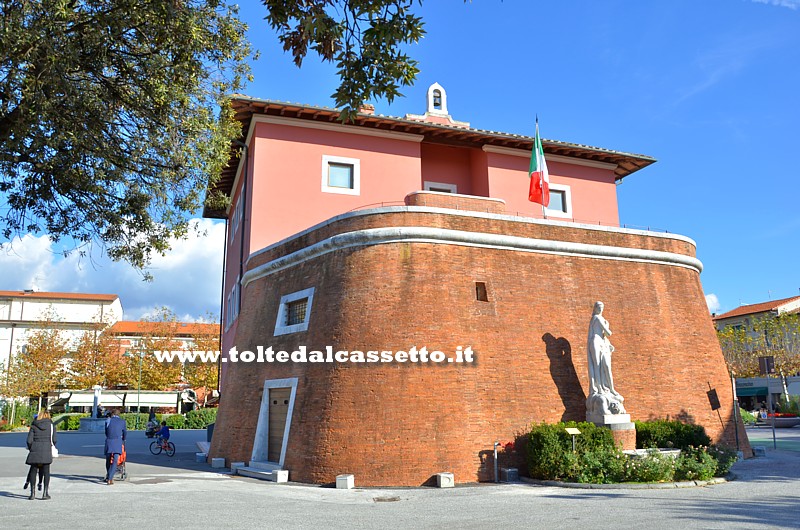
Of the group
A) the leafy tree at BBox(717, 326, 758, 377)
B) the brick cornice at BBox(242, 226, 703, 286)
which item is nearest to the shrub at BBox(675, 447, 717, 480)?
the brick cornice at BBox(242, 226, 703, 286)

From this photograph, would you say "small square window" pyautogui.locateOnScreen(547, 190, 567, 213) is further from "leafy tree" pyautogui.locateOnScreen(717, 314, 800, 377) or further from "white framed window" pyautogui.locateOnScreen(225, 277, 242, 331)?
"leafy tree" pyautogui.locateOnScreen(717, 314, 800, 377)

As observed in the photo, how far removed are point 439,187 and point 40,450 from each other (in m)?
16.4

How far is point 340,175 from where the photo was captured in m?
22.3

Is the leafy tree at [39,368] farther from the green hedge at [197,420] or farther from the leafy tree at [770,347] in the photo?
the leafy tree at [770,347]

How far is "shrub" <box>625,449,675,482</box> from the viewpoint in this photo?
46.1 feet

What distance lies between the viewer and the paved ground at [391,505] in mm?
9820

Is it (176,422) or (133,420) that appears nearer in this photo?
(133,420)

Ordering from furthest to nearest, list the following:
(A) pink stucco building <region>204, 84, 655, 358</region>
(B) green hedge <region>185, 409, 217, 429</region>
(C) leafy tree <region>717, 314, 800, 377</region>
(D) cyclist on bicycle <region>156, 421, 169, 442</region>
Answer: (C) leafy tree <region>717, 314, 800, 377</region> → (B) green hedge <region>185, 409, 217, 429</region> → (D) cyclist on bicycle <region>156, 421, 169, 442</region> → (A) pink stucco building <region>204, 84, 655, 358</region>

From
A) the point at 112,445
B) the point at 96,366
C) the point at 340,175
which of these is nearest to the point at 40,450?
the point at 112,445

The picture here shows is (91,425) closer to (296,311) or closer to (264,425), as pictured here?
(264,425)

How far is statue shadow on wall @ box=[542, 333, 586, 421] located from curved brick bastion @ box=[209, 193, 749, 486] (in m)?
0.04

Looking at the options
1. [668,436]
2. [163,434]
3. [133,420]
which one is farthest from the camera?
[133,420]

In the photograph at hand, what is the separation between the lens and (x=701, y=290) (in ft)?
68.6

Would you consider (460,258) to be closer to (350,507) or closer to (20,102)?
(350,507)
